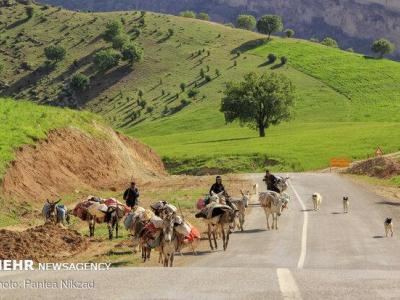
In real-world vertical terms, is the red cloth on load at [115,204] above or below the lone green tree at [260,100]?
above

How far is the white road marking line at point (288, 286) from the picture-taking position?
11.3 meters

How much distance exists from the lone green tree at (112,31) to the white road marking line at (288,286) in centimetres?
17492

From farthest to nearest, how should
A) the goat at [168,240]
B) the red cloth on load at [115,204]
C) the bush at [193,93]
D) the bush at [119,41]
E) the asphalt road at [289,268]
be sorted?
1. the bush at [119,41]
2. the bush at [193,93]
3. the red cloth on load at [115,204]
4. the goat at [168,240]
5. the asphalt road at [289,268]

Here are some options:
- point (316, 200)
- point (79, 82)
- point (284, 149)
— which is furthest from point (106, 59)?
point (316, 200)

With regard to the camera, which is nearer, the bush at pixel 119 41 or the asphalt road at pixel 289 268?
the asphalt road at pixel 289 268

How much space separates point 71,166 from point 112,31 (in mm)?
144631

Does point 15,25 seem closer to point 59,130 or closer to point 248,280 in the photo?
point 59,130

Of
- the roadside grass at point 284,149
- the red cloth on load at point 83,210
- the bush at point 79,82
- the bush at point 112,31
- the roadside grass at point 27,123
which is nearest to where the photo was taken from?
the red cloth on load at point 83,210

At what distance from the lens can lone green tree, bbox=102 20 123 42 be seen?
185 metres

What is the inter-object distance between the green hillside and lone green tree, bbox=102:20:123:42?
3239 mm

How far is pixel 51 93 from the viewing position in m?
164

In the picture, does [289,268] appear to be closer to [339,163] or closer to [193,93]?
[339,163]

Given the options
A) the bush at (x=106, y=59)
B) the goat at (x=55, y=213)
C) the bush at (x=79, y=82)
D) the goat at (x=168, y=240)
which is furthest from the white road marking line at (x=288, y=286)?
the bush at (x=106, y=59)

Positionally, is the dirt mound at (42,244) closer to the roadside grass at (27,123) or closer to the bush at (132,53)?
the roadside grass at (27,123)
